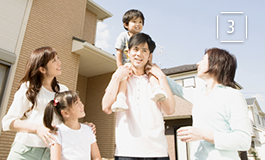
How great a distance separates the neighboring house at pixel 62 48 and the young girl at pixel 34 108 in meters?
4.12

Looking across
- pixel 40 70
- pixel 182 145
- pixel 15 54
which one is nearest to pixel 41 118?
pixel 40 70

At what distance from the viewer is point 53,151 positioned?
5.69ft

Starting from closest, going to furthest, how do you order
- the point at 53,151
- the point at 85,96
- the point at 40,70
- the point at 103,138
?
1. the point at 53,151
2. the point at 40,70
3. the point at 103,138
4. the point at 85,96

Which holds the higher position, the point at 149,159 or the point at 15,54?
the point at 15,54

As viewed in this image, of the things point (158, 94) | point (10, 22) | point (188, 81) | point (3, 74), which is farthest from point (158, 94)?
point (188, 81)

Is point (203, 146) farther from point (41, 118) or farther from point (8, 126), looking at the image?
point (8, 126)

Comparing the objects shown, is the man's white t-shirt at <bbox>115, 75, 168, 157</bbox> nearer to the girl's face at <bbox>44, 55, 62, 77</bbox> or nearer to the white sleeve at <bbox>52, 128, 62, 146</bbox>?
the white sleeve at <bbox>52, 128, 62, 146</bbox>

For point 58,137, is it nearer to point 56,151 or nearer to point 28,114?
point 56,151

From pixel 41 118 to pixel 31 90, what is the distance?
11.6 inches

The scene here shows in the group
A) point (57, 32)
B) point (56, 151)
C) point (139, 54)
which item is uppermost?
point (57, 32)

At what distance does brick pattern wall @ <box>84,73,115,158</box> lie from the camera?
8117mm

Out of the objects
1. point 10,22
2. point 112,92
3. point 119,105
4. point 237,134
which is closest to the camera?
point 237,134

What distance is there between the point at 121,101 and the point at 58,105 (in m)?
0.82

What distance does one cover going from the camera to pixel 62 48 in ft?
23.6
